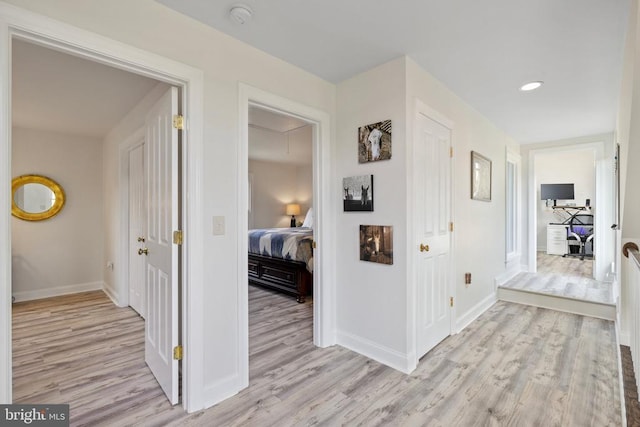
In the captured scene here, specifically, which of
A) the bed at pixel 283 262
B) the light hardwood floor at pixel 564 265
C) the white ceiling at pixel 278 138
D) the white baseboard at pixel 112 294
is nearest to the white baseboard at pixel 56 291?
the white baseboard at pixel 112 294

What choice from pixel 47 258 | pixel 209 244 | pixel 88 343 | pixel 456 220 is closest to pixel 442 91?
pixel 456 220

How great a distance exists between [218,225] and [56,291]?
408 centimetres

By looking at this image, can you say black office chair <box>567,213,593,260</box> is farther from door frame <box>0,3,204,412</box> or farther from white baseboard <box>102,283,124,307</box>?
white baseboard <box>102,283,124,307</box>

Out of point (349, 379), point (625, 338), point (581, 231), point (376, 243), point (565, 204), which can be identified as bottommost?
point (349, 379)

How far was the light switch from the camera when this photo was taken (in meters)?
1.89

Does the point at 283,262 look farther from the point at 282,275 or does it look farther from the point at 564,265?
the point at 564,265

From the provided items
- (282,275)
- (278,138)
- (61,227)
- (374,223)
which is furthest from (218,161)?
(61,227)

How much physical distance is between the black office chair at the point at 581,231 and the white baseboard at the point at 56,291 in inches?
369

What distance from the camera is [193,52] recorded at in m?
1.80

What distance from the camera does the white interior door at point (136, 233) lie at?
3.13 metres

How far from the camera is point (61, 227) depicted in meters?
4.32

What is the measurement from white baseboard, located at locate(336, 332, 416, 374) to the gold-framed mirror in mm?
4456

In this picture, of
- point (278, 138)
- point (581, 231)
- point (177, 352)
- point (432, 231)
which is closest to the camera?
point (177, 352)

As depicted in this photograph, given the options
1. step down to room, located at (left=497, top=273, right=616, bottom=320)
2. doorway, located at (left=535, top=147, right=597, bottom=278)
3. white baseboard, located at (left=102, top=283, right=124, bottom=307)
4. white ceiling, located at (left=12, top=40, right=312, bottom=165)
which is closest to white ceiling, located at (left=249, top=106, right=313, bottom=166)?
white ceiling, located at (left=12, top=40, right=312, bottom=165)
